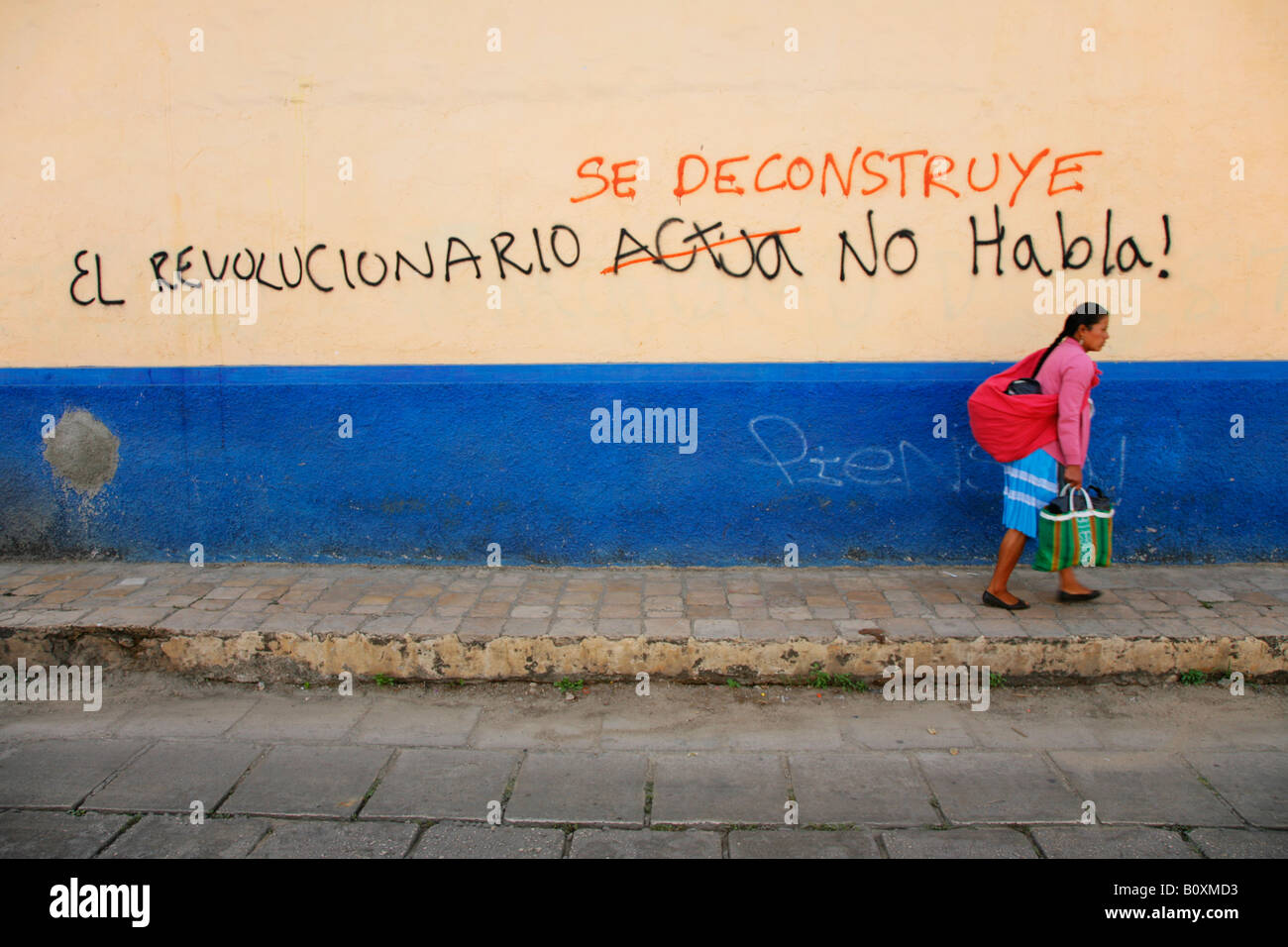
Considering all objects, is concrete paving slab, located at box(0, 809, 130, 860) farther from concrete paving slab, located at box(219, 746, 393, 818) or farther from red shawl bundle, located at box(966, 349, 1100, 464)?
red shawl bundle, located at box(966, 349, 1100, 464)

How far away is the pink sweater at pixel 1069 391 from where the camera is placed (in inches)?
174

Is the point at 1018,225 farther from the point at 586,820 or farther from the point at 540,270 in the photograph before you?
the point at 586,820

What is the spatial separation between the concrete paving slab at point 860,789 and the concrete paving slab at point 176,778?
85.5 inches

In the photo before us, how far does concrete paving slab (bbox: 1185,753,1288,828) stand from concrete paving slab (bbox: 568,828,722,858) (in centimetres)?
189

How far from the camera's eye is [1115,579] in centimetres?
517

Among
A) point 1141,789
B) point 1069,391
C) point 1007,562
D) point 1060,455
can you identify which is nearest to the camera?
point 1141,789

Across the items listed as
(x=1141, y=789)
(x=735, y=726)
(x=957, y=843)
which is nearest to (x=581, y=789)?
(x=735, y=726)

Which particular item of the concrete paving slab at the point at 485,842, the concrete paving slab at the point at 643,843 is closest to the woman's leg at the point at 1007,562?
the concrete paving slab at the point at 643,843

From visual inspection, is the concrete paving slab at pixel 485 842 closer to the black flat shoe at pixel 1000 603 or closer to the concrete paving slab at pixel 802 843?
the concrete paving slab at pixel 802 843

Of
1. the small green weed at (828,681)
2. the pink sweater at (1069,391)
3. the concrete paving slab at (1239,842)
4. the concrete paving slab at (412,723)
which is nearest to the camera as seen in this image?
the concrete paving slab at (1239,842)

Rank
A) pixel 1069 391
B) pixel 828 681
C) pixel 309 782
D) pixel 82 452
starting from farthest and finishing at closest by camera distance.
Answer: pixel 82 452 < pixel 1069 391 < pixel 828 681 < pixel 309 782

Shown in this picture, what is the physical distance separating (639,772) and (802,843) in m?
0.75

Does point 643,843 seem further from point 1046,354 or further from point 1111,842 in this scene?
point 1046,354

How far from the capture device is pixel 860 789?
333 centimetres
